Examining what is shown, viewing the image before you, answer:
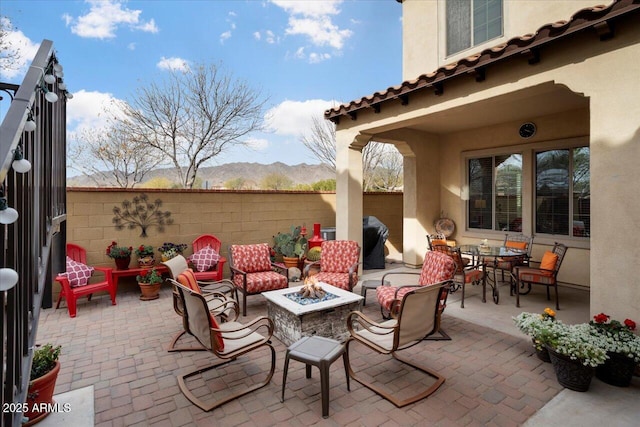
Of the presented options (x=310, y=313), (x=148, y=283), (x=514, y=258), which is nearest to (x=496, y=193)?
(x=514, y=258)

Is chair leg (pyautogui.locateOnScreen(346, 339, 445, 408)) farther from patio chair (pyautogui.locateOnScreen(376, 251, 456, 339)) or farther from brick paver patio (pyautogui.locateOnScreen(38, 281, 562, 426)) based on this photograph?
patio chair (pyautogui.locateOnScreen(376, 251, 456, 339))

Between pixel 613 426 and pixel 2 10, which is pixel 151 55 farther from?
pixel 613 426

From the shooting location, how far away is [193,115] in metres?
13.5

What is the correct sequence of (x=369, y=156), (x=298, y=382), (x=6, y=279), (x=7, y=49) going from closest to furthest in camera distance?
(x=6, y=279) → (x=298, y=382) → (x=7, y=49) → (x=369, y=156)

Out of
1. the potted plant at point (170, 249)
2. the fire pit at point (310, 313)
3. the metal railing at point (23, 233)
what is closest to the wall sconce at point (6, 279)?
the metal railing at point (23, 233)

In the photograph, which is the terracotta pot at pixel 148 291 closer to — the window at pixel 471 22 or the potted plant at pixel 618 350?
the potted plant at pixel 618 350

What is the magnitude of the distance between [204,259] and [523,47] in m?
5.84

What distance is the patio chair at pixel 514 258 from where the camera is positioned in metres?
5.75

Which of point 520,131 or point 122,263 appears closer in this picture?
point 122,263

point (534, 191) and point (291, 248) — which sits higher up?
point (534, 191)

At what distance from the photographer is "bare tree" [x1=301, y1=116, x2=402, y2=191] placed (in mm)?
17281

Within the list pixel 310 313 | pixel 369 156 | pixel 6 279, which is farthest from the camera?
pixel 369 156

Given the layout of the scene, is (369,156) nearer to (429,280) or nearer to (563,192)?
(563,192)

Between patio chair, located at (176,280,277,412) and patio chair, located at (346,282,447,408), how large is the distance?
875mm
